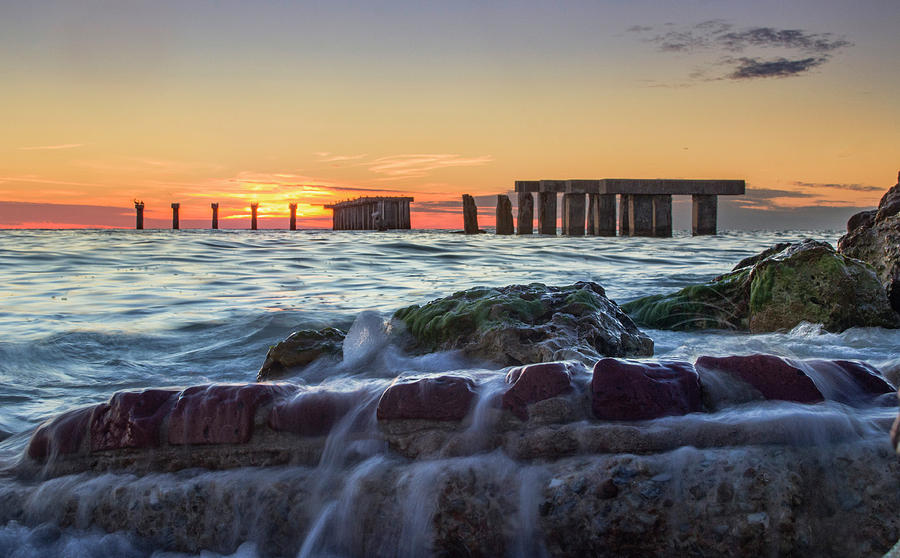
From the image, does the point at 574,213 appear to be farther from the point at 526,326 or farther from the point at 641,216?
the point at 526,326

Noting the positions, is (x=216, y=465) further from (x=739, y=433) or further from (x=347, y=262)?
(x=347, y=262)

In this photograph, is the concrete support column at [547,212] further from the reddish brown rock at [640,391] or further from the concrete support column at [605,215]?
the reddish brown rock at [640,391]

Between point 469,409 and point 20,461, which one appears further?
point 20,461

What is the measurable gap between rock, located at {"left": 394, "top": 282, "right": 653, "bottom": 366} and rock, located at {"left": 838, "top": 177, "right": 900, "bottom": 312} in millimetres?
2617

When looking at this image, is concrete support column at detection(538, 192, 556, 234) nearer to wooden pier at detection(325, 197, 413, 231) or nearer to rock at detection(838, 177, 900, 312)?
rock at detection(838, 177, 900, 312)

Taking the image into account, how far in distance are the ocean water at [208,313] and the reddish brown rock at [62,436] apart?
163mm

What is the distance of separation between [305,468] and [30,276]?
39.0 ft

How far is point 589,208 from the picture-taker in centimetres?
2419

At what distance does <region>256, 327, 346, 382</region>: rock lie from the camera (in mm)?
3961

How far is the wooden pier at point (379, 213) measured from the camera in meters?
43.2

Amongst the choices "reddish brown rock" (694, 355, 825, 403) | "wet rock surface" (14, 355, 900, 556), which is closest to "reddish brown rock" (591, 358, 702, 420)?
"wet rock surface" (14, 355, 900, 556)

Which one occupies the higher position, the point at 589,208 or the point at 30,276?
the point at 589,208

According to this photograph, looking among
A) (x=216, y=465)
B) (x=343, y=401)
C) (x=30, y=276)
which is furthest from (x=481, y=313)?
(x=30, y=276)

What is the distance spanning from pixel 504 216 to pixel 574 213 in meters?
4.46
